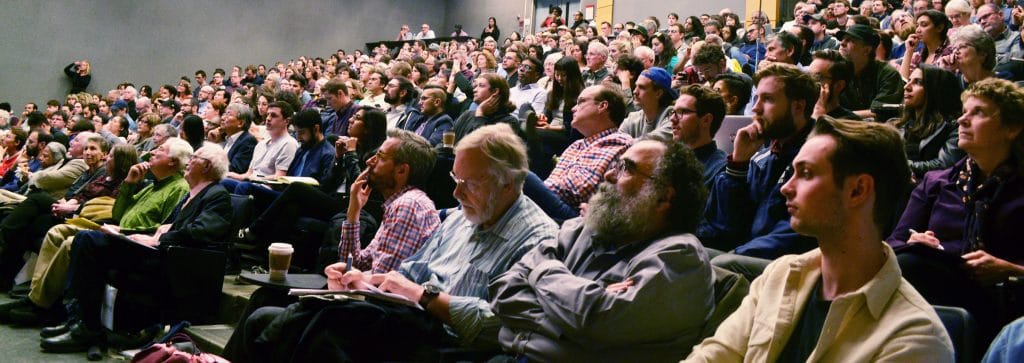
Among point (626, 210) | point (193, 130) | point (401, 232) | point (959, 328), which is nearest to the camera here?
point (959, 328)

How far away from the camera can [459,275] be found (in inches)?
120

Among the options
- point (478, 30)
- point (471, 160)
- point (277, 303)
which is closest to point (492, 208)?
point (471, 160)

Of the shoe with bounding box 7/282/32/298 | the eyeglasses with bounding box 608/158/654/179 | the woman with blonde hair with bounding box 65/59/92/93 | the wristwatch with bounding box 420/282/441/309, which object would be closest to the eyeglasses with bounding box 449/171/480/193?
the wristwatch with bounding box 420/282/441/309

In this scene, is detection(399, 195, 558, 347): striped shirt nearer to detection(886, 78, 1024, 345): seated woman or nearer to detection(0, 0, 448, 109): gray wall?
detection(886, 78, 1024, 345): seated woman

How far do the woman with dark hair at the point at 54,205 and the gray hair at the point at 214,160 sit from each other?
117 centimetres

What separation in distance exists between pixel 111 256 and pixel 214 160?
723 millimetres

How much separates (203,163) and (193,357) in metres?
2.63

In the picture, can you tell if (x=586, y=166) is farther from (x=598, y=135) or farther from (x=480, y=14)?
(x=480, y=14)

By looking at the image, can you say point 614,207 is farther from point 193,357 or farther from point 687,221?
point 193,357

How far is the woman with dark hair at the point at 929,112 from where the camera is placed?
12.4 ft

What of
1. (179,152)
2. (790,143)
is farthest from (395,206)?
(179,152)

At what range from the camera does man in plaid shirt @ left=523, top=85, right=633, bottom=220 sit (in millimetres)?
3822

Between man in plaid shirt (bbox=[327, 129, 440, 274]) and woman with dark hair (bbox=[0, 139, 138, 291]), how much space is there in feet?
9.32

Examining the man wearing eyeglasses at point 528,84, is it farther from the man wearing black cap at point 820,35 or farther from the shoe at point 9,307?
the shoe at point 9,307
